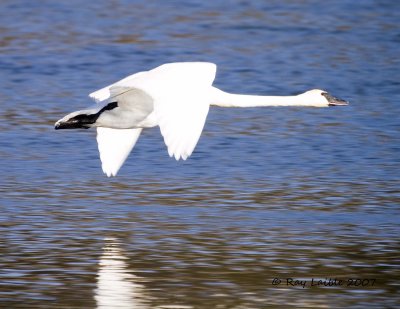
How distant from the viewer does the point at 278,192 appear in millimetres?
9531

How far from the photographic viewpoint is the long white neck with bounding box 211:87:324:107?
8461mm

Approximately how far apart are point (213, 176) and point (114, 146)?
154cm

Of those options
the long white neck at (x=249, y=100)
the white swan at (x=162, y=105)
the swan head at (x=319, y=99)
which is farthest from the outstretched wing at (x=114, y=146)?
the swan head at (x=319, y=99)

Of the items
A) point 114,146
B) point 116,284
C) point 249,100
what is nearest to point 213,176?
point 249,100

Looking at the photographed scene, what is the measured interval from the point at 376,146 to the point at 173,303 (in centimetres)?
477

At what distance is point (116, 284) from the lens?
717 cm

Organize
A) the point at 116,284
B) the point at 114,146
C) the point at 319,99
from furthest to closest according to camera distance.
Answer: the point at 319,99 < the point at 114,146 < the point at 116,284

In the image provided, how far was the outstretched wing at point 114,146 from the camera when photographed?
8617 millimetres

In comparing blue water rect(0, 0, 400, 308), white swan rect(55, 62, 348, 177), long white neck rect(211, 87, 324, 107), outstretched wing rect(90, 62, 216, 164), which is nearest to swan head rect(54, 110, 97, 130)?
white swan rect(55, 62, 348, 177)

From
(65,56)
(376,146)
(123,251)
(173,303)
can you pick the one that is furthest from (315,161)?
(65,56)

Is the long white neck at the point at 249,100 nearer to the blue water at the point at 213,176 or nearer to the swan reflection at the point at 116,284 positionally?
the blue water at the point at 213,176

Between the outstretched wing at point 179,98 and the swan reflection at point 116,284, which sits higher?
the outstretched wing at point 179,98

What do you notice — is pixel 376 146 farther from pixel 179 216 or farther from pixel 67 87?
pixel 67 87

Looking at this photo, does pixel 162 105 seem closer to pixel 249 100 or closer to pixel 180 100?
pixel 180 100
